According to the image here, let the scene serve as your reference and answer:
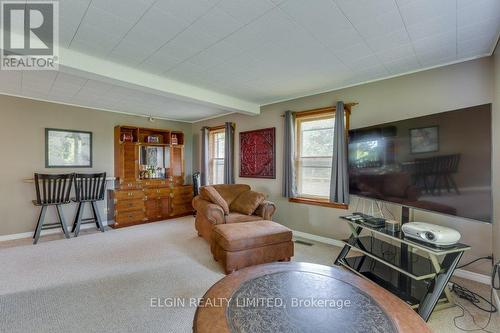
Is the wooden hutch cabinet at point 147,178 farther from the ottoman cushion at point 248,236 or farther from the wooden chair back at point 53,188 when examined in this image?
the ottoman cushion at point 248,236

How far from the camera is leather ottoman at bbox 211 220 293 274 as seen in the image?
261 centimetres

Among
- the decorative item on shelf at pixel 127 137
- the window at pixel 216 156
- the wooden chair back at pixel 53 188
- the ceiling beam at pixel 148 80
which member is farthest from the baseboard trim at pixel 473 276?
the decorative item on shelf at pixel 127 137

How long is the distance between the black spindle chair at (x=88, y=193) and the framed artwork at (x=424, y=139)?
4.71 m

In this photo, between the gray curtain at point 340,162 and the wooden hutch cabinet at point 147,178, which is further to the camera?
the wooden hutch cabinet at point 147,178

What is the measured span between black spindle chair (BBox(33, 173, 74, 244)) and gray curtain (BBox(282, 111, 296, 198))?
366 cm

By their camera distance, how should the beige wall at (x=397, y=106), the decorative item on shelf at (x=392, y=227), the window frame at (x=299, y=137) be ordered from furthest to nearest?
1. the window frame at (x=299, y=137)
2. the beige wall at (x=397, y=106)
3. the decorative item on shelf at (x=392, y=227)

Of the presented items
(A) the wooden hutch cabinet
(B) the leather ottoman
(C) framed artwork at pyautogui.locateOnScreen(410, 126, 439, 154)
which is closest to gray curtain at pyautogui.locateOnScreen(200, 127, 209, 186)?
(A) the wooden hutch cabinet

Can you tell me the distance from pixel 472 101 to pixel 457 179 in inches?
47.6

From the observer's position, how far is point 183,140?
5.82 meters

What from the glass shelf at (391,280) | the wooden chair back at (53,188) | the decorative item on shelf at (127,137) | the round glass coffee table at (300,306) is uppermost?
the decorative item on shelf at (127,137)

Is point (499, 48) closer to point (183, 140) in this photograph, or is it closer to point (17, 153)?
point (183, 140)

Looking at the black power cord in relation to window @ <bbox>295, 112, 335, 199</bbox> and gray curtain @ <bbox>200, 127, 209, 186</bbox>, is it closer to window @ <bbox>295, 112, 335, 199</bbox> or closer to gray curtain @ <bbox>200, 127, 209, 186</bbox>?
window @ <bbox>295, 112, 335, 199</bbox>

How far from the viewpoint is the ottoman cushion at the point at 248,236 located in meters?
2.62

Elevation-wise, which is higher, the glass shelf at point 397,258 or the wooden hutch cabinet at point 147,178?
the wooden hutch cabinet at point 147,178
